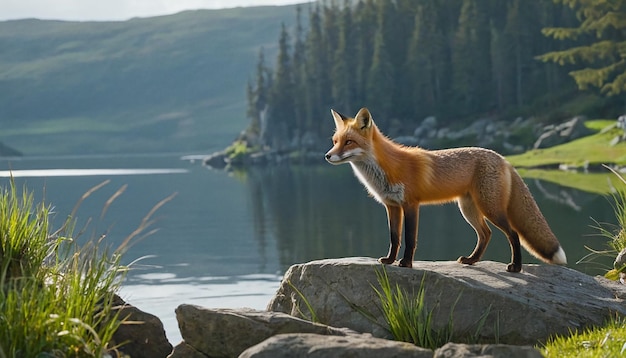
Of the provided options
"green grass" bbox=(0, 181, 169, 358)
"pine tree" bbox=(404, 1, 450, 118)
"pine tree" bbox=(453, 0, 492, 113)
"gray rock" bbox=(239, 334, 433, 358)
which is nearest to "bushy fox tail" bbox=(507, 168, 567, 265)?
"gray rock" bbox=(239, 334, 433, 358)

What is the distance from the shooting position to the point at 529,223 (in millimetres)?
11664

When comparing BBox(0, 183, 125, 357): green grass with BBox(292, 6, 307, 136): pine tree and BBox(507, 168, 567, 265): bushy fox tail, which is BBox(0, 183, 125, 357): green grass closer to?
BBox(507, 168, 567, 265): bushy fox tail

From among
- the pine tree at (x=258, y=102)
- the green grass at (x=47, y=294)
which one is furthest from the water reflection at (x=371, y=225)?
the pine tree at (x=258, y=102)

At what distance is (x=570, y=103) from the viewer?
99.6 metres

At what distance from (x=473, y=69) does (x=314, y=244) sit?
77679mm

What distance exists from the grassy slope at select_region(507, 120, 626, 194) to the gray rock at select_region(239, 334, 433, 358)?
153 feet

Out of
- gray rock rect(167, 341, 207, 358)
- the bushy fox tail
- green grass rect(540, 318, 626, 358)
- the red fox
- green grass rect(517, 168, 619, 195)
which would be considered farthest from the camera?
green grass rect(517, 168, 619, 195)

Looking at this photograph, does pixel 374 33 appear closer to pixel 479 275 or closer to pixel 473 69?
pixel 473 69

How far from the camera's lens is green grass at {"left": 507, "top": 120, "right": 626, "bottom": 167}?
6512 cm

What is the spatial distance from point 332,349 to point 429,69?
354 feet

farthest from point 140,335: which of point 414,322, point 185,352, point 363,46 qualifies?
point 363,46

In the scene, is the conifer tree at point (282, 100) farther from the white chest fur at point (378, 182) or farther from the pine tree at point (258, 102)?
the white chest fur at point (378, 182)

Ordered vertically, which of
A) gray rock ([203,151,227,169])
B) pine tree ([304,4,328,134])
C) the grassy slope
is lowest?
gray rock ([203,151,227,169])

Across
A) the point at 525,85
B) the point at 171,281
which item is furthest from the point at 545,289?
the point at 525,85
